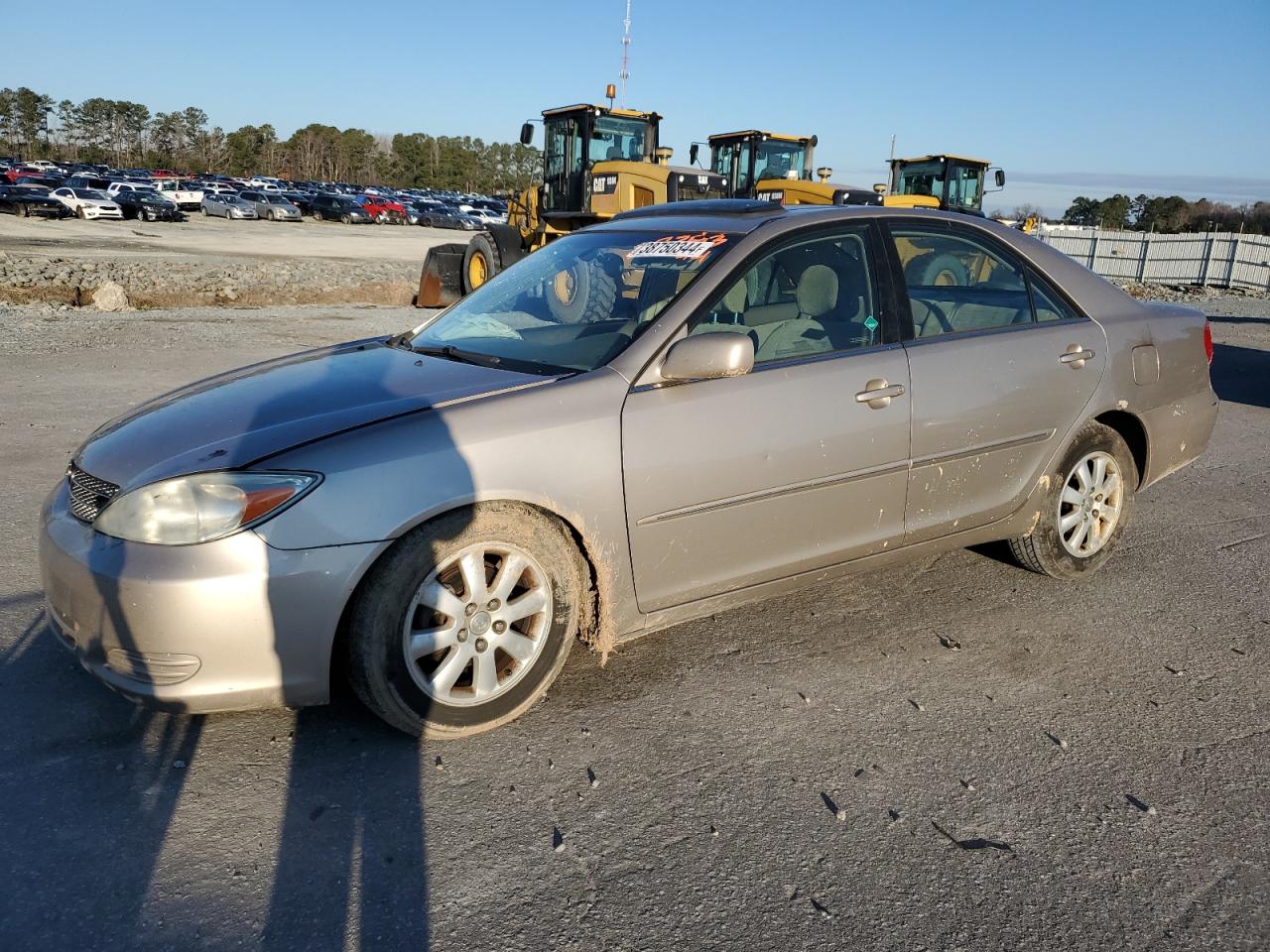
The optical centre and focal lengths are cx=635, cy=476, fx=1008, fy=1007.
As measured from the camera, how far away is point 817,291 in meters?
3.91

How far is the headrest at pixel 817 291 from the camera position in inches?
153

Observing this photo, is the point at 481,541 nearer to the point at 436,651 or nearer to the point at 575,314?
the point at 436,651

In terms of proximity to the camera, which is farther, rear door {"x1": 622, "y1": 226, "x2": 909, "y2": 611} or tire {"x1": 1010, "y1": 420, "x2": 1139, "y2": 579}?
Answer: tire {"x1": 1010, "y1": 420, "x2": 1139, "y2": 579}

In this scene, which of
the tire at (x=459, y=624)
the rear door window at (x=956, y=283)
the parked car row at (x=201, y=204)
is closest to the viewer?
the tire at (x=459, y=624)

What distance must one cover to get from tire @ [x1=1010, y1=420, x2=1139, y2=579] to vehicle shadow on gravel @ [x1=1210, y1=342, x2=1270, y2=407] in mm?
6196

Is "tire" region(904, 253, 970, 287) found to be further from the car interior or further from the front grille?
the front grille

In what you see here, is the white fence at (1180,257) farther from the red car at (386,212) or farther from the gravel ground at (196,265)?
the red car at (386,212)

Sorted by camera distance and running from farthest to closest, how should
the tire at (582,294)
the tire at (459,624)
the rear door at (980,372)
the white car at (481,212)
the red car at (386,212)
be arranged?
the white car at (481,212), the red car at (386,212), the rear door at (980,372), the tire at (582,294), the tire at (459,624)

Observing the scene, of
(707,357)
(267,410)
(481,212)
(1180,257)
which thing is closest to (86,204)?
(481,212)

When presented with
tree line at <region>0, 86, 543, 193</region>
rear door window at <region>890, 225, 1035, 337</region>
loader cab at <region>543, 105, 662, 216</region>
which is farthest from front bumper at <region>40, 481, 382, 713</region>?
tree line at <region>0, 86, 543, 193</region>

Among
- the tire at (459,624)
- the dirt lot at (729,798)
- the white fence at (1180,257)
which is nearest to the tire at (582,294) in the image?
the tire at (459,624)

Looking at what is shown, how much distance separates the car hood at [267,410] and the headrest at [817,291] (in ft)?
3.80

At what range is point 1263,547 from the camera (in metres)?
5.19

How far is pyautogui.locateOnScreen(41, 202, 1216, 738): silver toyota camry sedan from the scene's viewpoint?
9.31ft
